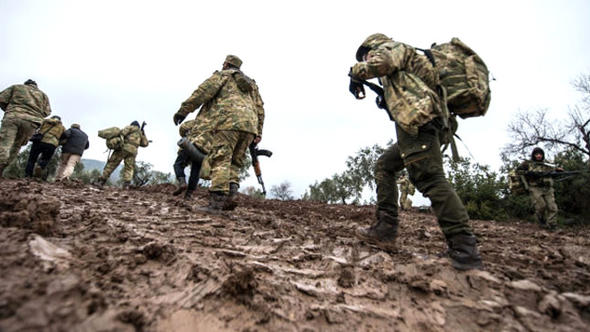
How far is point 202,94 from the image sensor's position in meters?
3.68

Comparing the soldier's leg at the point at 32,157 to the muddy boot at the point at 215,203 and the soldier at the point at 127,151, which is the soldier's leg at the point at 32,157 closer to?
the soldier at the point at 127,151

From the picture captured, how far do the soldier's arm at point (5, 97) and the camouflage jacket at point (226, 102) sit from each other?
492cm

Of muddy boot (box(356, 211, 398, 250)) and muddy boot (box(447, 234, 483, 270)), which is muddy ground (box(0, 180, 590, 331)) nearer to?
muddy boot (box(447, 234, 483, 270))

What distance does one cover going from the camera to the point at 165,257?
1.69m

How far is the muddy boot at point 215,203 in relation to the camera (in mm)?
3457

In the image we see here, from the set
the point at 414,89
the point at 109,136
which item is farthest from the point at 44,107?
the point at 414,89

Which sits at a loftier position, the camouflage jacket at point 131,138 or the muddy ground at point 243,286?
the camouflage jacket at point 131,138

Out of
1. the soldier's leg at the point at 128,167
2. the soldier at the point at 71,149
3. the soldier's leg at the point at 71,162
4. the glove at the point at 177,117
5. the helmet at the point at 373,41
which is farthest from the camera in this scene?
the soldier's leg at the point at 128,167

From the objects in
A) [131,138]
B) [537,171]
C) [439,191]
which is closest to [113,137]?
[131,138]

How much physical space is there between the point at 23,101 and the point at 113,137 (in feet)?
6.41

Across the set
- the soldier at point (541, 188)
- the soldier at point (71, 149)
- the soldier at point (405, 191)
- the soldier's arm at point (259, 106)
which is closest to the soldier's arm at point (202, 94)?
the soldier's arm at point (259, 106)

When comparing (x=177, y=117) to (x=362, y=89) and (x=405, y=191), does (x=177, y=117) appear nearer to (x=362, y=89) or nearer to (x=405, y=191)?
(x=362, y=89)

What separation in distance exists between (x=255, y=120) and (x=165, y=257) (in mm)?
2414

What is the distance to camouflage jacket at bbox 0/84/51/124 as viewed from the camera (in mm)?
5719
